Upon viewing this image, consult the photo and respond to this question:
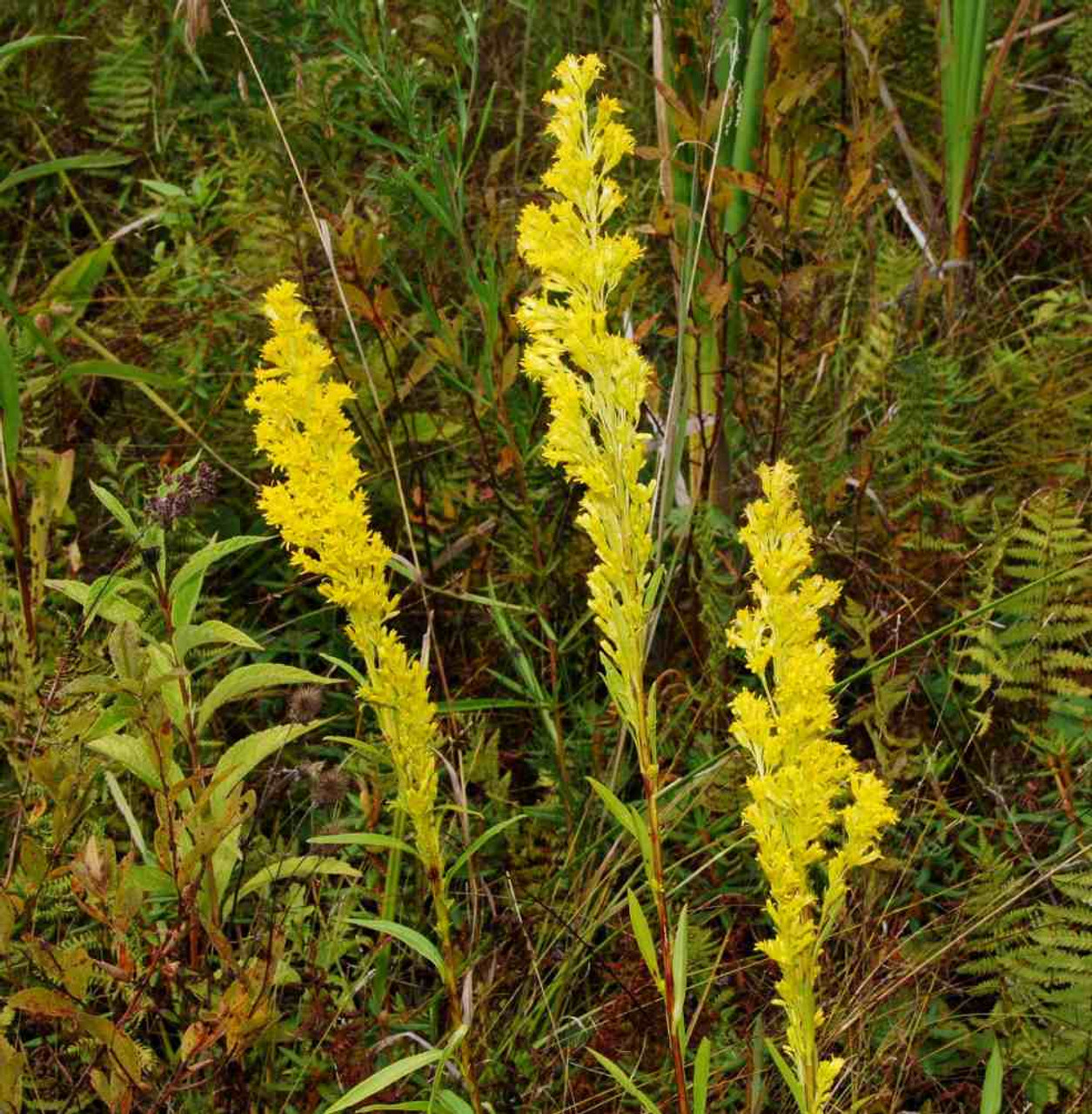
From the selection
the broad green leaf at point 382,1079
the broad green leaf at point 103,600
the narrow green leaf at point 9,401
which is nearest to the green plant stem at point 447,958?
the broad green leaf at point 382,1079

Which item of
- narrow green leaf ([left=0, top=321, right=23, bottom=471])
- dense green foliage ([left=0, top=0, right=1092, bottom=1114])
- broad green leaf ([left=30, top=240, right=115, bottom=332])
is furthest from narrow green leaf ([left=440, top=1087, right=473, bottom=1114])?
broad green leaf ([left=30, top=240, right=115, bottom=332])

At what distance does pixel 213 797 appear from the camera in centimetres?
158

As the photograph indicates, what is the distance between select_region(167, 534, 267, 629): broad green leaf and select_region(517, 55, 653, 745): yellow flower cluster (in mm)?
473

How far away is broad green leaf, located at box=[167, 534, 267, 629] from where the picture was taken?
1.48m

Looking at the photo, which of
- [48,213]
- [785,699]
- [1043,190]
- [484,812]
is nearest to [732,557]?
[484,812]

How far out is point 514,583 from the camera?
94.3 inches

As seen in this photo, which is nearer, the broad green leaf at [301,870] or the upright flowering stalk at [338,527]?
the upright flowering stalk at [338,527]

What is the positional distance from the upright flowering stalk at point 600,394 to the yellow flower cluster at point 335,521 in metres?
0.28

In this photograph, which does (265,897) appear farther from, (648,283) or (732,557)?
(648,283)

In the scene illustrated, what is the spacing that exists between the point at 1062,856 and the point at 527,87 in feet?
8.04

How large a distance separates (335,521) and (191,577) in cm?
29

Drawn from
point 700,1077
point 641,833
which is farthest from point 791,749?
point 700,1077

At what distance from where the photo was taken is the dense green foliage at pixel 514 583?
1591 mm

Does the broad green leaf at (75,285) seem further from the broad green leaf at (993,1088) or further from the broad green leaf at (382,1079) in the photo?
the broad green leaf at (993,1088)
